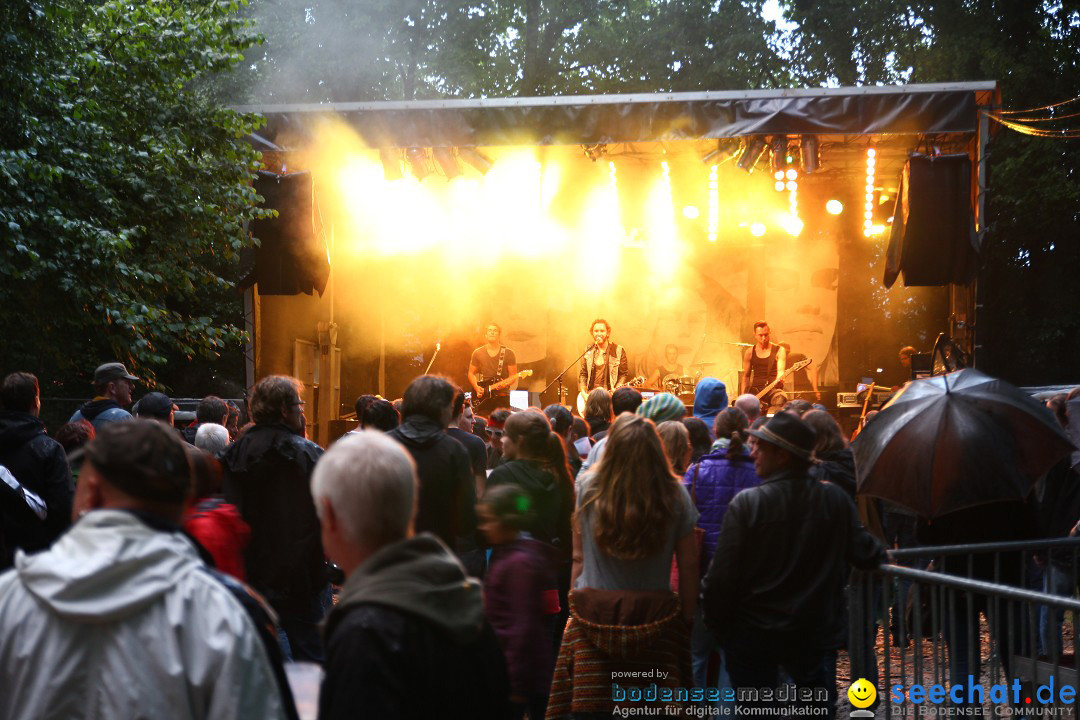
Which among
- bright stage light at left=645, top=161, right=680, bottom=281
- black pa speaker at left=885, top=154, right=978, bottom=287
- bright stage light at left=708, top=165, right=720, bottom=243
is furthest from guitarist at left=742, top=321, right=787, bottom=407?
black pa speaker at left=885, top=154, right=978, bottom=287

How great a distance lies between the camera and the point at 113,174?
36.7 ft

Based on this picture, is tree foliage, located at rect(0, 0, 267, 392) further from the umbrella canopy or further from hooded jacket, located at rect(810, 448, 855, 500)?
the umbrella canopy

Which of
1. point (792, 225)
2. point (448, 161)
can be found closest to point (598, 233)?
point (792, 225)

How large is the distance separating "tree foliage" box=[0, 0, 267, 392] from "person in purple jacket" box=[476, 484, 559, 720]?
6957mm

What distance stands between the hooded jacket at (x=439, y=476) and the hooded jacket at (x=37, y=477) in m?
1.93

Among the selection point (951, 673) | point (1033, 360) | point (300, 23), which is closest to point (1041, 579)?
point (951, 673)

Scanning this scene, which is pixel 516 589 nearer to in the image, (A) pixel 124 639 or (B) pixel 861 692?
(A) pixel 124 639

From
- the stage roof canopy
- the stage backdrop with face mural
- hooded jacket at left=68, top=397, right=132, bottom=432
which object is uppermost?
the stage roof canopy

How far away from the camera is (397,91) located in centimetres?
3142

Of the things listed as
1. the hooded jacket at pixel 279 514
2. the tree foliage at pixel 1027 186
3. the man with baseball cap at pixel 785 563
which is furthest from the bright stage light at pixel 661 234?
the man with baseball cap at pixel 785 563

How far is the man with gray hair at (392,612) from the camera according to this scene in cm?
189

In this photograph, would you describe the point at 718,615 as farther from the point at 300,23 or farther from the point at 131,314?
the point at 300,23

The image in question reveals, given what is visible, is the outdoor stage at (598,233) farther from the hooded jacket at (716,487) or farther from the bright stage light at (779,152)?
the hooded jacket at (716,487)

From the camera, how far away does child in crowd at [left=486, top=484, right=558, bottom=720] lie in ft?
11.7
